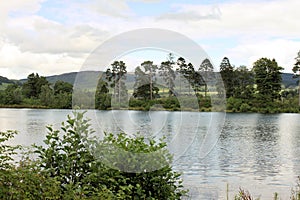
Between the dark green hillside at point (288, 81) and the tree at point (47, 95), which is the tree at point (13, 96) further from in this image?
the dark green hillside at point (288, 81)

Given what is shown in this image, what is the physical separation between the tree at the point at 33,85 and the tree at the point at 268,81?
3641 cm

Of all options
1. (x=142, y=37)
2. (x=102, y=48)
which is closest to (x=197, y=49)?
(x=142, y=37)

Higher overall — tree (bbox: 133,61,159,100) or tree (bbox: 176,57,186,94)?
tree (bbox: 176,57,186,94)

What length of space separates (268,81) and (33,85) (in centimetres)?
4109

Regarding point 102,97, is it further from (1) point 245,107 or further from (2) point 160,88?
(1) point 245,107

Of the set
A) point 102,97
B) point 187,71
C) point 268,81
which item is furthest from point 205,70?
point 268,81

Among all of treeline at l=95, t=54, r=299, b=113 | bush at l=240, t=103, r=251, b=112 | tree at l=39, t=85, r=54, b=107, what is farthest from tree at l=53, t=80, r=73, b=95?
treeline at l=95, t=54, r=299, b=113

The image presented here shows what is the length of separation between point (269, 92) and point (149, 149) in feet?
→ 224

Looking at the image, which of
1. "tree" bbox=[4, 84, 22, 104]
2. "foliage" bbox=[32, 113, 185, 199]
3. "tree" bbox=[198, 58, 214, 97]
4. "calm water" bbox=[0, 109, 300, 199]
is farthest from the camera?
"tree" bbox=[4, 84, 22, 104]

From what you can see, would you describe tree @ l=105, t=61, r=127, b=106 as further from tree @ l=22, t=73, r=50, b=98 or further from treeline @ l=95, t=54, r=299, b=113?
tree @ l=22, t=73, r=50, b=98

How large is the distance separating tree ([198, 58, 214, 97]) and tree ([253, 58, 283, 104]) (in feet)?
212

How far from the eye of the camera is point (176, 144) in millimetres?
8648

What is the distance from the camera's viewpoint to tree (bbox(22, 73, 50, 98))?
83750mm

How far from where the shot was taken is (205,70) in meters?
8.39
